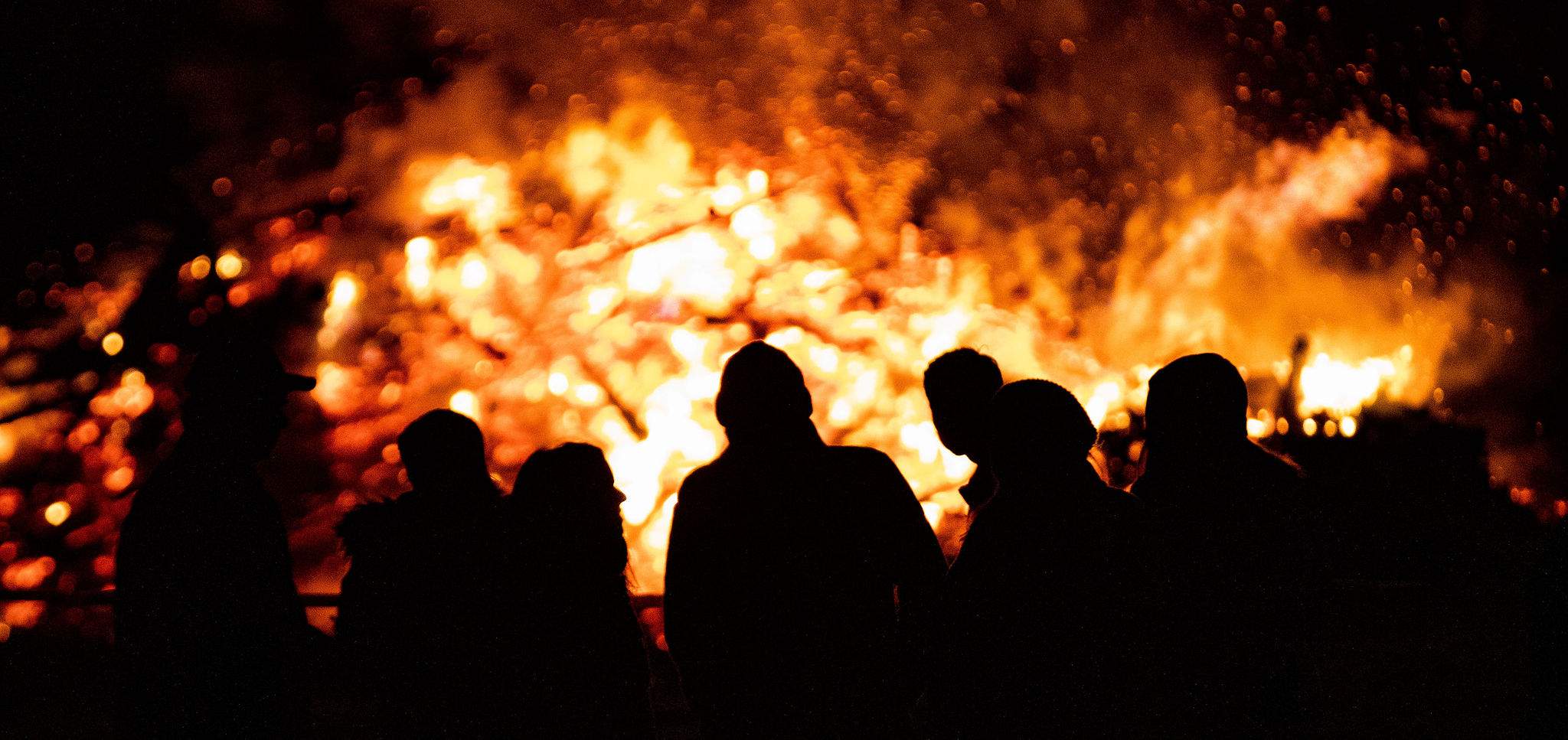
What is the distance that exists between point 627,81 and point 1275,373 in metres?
16.6

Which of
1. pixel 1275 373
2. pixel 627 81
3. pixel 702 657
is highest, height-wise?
pixel 627 81

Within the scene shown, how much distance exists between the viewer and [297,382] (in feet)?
9.61

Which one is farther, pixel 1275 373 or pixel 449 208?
pixel 1275 373

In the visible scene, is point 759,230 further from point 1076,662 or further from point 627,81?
point 1076,662

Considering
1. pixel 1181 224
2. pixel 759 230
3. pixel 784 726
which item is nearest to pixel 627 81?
pixel 759 230

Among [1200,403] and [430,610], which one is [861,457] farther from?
[430,610]

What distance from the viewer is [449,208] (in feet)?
26.9

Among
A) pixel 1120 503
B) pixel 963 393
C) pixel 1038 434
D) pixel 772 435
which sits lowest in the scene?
pixel 1120 503

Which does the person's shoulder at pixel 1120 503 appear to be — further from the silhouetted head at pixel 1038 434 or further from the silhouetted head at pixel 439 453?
the silhouetted head at pixel 439 453

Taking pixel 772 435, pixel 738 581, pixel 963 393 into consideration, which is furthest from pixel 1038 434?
pixel 963 393

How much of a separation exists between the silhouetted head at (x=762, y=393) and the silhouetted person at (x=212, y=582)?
1350 mm

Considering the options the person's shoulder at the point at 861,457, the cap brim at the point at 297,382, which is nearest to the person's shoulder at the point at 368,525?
the cap brim at the point at 297,382

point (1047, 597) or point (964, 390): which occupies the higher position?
point (964, 390)

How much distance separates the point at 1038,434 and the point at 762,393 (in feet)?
2.18
